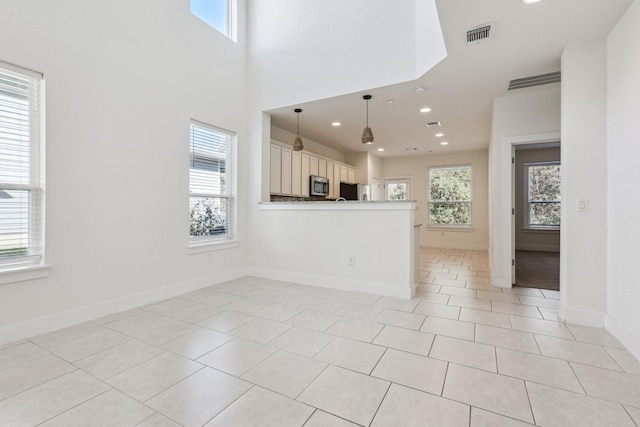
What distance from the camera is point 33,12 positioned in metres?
2.68

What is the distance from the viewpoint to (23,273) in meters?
2.62

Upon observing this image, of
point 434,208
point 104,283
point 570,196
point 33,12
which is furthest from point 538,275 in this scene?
point 33,12

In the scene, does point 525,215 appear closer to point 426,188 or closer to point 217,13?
point 426,188

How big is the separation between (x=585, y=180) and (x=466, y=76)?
172 cm

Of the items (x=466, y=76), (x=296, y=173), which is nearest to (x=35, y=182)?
(x=296, y=173)

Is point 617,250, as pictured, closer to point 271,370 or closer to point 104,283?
point 271,370

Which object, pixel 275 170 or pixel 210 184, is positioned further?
pixel 275 170

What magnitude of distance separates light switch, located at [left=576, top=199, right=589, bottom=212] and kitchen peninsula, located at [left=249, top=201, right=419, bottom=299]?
1.59 meters

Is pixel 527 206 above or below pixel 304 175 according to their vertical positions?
below

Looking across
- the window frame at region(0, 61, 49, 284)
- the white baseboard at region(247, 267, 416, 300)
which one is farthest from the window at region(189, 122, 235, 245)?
the window frame at region(0, 61, 49, 284)

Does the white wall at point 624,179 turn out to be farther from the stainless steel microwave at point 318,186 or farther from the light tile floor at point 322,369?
the stainless steel microwave at point 318,186

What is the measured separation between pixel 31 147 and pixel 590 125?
517 centimetres

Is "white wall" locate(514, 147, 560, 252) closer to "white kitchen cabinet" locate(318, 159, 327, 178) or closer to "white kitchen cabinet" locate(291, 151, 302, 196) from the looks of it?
"white kitchen cabinet" locate(318, 159, 327, 178)

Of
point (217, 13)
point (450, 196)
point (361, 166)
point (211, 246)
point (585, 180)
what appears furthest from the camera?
point (450, 196)
